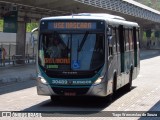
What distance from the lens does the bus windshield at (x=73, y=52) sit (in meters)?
13.9

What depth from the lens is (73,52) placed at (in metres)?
14.0

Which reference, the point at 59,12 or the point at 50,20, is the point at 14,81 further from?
the point at 59,12

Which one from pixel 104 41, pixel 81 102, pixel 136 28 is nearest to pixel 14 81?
pixel 136 28

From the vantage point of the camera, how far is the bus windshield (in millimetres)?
13875

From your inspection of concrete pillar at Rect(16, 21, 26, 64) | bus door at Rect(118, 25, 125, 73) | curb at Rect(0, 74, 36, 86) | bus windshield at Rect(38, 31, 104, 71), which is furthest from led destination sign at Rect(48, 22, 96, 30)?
concrete pillar at Rect(16, 21, 26, 64)

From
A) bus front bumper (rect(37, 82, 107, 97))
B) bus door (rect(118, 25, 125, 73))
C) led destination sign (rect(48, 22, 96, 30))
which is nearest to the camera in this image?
bus front bumper (rect(37, 82, 107, 97))

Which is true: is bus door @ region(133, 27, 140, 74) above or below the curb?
above

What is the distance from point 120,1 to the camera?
47.9 metres

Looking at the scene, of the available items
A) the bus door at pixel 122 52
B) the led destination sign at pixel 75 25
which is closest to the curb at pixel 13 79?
the bus door at pixel 122 52

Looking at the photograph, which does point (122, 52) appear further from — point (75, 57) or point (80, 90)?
point (80, 90)

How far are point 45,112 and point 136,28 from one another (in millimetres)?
8952

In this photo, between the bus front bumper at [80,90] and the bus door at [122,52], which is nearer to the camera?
the bus front bumper at [80,90]

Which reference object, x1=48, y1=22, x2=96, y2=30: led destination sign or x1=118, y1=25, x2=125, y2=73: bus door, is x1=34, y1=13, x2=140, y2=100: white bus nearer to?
x1=48, y1=22, x2=96, y2=30: led destination sign

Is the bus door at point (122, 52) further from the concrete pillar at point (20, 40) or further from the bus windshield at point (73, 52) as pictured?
the concrete pillar at point (20, 40)
